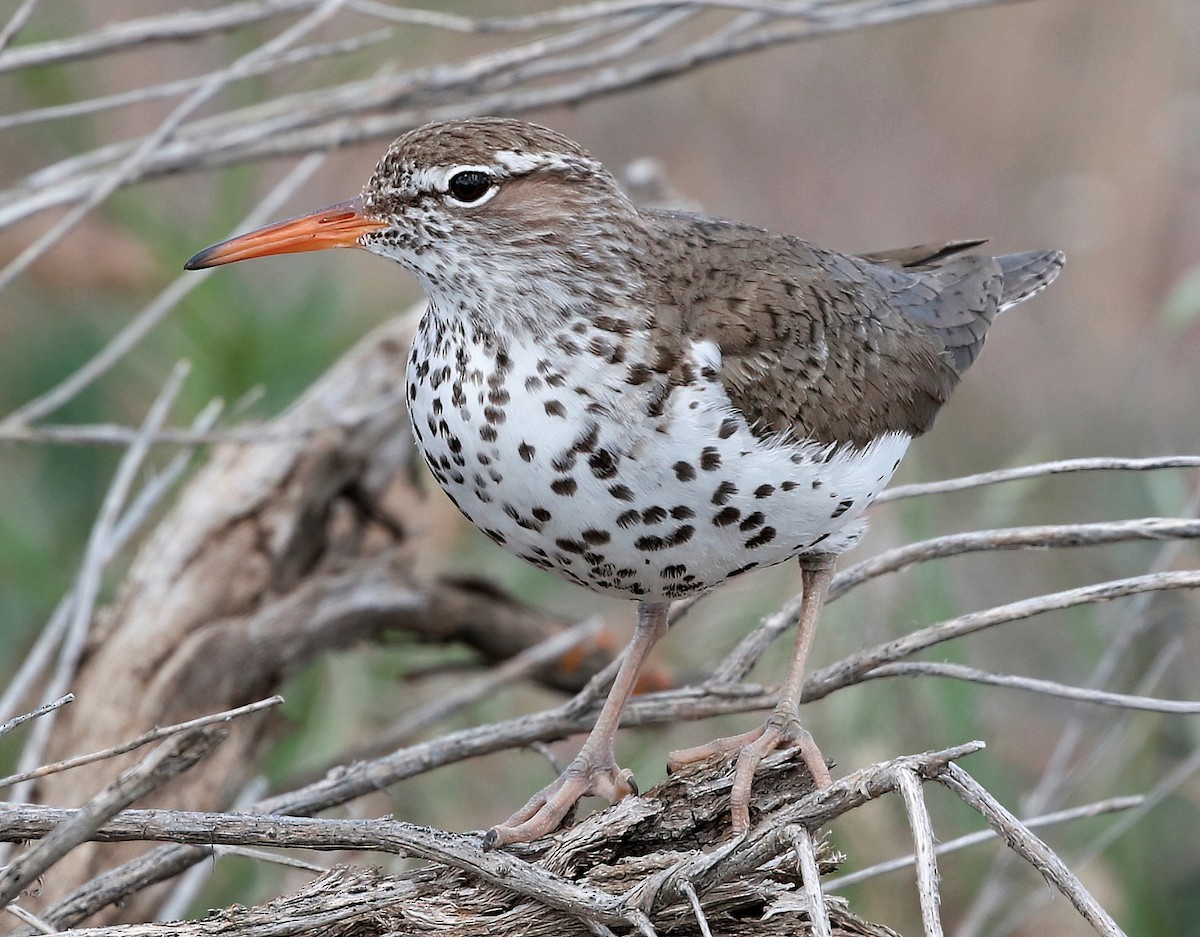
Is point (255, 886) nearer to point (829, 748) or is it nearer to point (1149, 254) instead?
point (829, 748)

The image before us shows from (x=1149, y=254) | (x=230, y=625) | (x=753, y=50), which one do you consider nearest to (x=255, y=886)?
(x=230, y=625)

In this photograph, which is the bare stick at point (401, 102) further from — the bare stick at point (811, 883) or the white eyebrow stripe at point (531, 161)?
the bare stick at point (811, 883)

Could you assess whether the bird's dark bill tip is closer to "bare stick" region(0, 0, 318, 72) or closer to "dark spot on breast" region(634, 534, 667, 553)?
"bare stick" region(0, 0, 318, 72)

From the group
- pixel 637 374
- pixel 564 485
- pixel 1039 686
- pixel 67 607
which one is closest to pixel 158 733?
pixel 564 485

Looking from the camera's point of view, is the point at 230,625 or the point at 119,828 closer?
the point at 119,828

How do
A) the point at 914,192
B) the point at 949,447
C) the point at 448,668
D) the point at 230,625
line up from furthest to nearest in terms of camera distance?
the point at 914,192 < the point at 949,447 < the point at 448,668 < the point at 230,625

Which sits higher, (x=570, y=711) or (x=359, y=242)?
(x=359, y=242)
